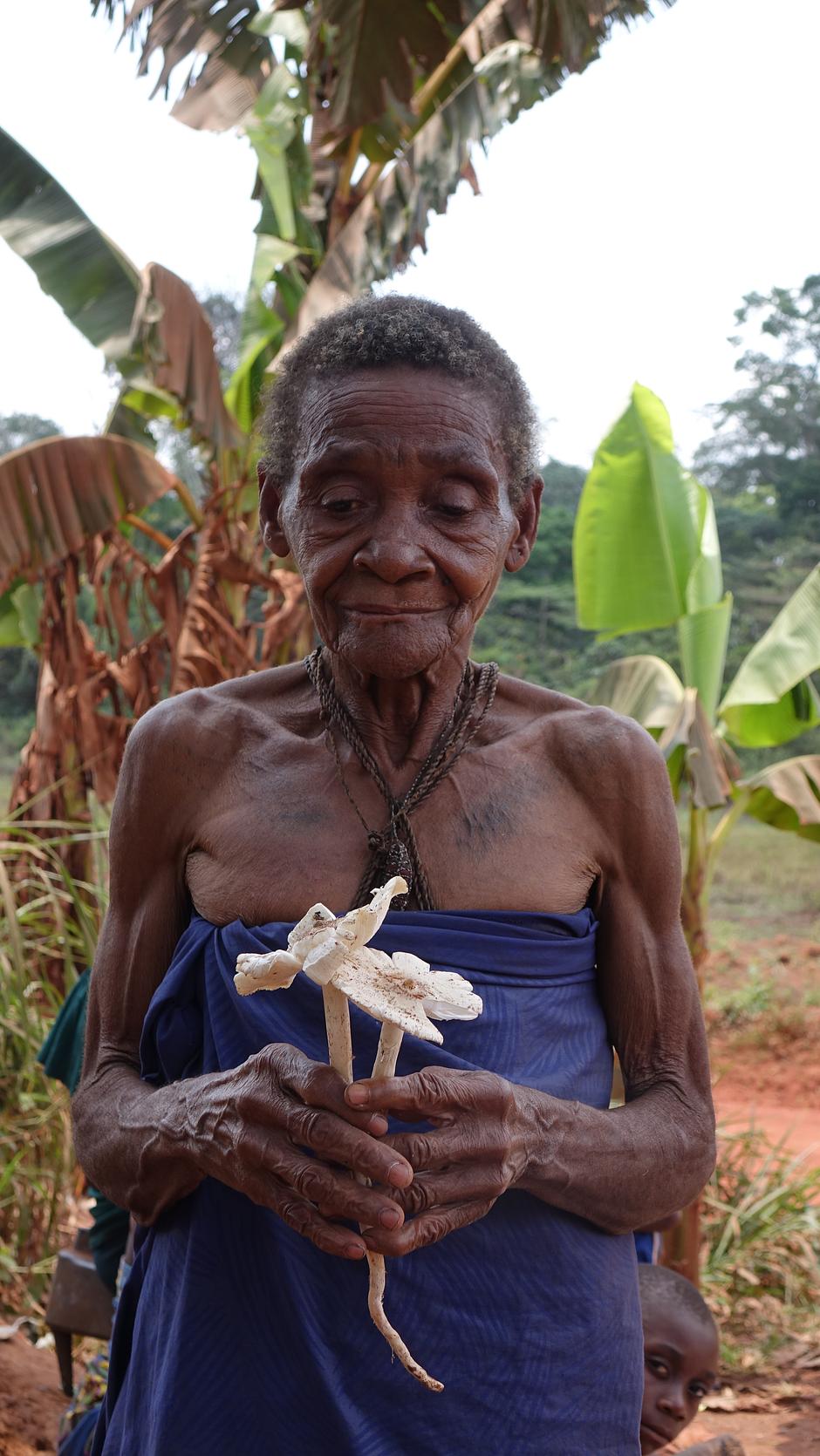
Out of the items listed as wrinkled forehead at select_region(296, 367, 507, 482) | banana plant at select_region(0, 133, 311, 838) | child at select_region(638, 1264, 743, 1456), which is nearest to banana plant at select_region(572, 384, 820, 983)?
banana plant at select_region(0, 133, 311, 838)

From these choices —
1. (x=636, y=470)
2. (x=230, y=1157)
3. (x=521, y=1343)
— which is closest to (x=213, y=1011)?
(x=230, y=1157)

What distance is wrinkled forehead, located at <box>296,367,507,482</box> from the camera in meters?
1.51

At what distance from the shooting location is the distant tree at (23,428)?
47.1 ft

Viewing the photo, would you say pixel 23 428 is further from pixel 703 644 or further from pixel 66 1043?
pixel 66 1043

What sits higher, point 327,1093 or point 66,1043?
point 327,1093

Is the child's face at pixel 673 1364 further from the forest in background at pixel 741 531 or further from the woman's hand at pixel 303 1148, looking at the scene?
the forest in background at pixel 741 531

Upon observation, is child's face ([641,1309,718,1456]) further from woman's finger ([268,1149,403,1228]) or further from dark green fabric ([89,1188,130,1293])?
woman's finger ([268,1149,403,1228])

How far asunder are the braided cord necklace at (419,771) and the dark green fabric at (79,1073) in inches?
56.4

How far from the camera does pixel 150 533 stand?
20.1 feet

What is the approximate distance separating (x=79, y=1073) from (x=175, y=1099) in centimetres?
146

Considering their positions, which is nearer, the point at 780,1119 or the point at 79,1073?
the point at 79,1073

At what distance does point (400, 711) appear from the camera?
1.67m

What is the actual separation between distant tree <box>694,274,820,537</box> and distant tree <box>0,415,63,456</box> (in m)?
7.39

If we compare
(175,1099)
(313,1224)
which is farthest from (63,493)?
(313,1224)
